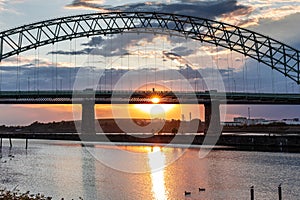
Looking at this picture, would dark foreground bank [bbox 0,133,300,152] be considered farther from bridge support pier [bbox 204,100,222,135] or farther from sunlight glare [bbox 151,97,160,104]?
sunlight glare [bbox 151,97,160,104]

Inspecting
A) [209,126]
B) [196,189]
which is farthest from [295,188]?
[209,126]

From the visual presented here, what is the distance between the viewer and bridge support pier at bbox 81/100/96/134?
134 m

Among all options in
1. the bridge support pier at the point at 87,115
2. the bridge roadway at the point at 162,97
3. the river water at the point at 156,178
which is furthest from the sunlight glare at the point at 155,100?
the river water at the point at 156,178

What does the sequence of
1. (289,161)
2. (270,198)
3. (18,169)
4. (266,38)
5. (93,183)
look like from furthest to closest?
(266,38) → (289,161) → (18,169) → (93,183) → (270,198)

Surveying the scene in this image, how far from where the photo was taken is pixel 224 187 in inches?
1977

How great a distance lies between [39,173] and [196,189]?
2406 cm

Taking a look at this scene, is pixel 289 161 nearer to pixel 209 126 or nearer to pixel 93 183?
pixel 93 183

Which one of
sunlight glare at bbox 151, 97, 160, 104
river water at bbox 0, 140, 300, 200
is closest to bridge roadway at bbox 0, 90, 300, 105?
sunlight glare at bbox 151, 97, 160, 104

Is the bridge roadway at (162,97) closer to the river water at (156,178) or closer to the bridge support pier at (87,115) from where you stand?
the bridge support pier at (87,115)

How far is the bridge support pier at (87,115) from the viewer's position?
134125 mm

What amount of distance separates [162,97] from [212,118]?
15.0 meters

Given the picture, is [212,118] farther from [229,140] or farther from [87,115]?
[87,115]

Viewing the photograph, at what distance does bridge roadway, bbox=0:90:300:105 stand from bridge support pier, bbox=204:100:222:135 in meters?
1.73

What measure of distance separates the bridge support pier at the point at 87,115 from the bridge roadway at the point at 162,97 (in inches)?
54.4
